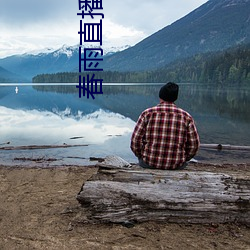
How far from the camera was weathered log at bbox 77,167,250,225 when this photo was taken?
5.80 metres

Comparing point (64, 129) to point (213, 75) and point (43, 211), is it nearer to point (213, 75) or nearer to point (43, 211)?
point (43, 211)

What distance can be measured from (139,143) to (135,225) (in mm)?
1528

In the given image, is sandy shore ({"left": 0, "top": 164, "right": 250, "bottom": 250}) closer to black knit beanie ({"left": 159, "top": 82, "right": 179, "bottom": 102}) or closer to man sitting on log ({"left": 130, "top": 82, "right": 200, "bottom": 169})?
man sitting on log ({"left": 130, "top": 82, "right": 200, "bottom": 169})

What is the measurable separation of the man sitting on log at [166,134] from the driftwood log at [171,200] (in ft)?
1.54

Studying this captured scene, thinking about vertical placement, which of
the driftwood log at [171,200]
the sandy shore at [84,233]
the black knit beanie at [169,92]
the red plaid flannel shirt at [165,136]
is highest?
the black knit beanie at [169,92]

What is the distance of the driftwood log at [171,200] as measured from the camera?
5.80m

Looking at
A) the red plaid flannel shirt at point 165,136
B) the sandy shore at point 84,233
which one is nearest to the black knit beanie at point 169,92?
the red plaid flannel shirt at point 165,136

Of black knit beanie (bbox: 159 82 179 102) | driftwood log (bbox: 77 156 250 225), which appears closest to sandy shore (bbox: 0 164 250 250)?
driftwood log (bbox: 77 156 250 225)

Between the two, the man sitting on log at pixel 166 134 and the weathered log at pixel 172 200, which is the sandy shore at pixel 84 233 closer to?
the weathered log at pixel 172 200

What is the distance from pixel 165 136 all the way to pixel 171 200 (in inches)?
46.3

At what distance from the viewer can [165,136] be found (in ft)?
19.8

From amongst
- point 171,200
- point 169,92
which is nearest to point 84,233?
point 171,200

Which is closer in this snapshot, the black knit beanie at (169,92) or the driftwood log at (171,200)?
the driftwood log at (171,200)

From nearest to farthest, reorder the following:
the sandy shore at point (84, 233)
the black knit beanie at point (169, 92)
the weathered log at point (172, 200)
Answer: the sandy shore at point (84, 233), the weathered log at point (172, 200), the black knit beanie at point (169, 92)
